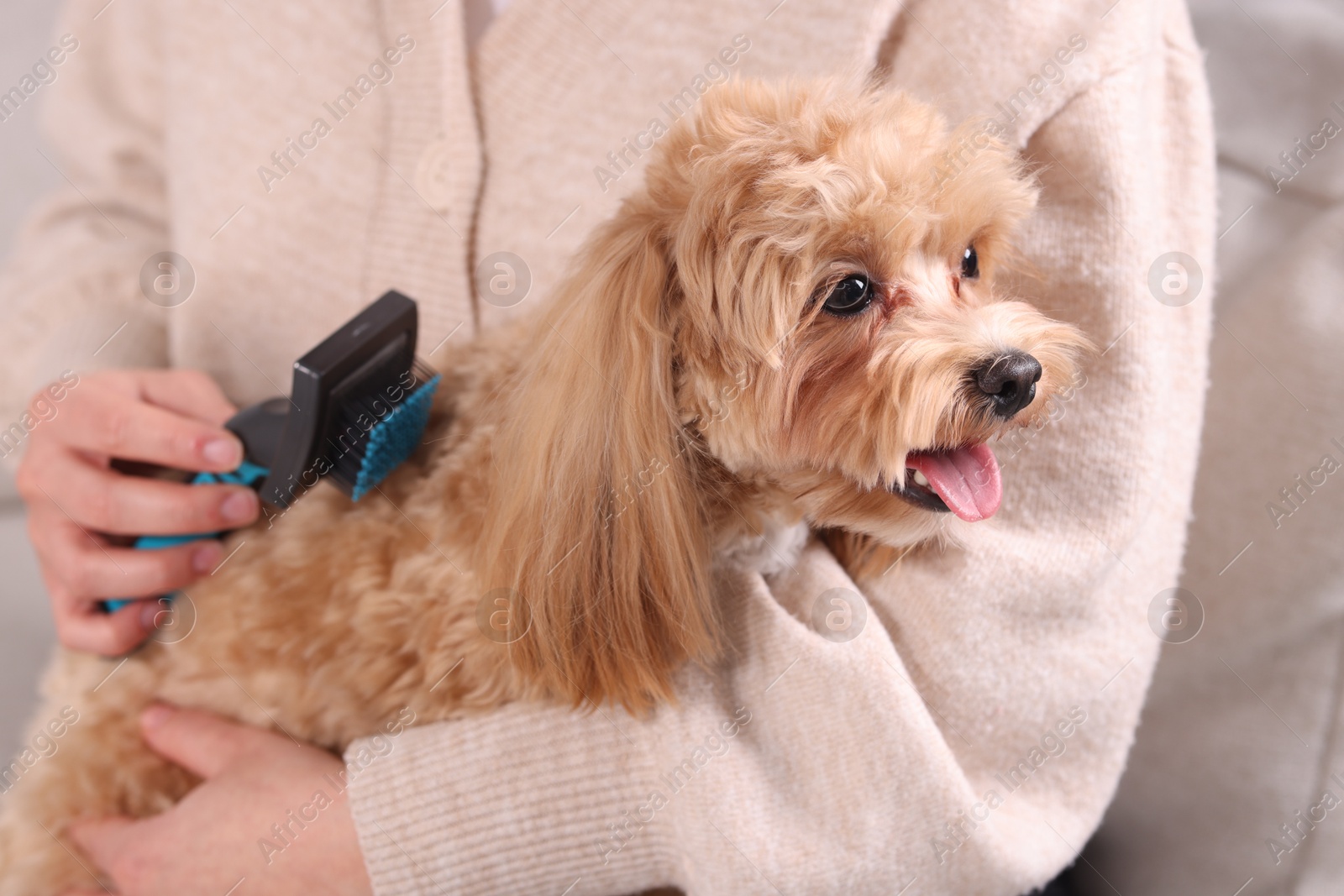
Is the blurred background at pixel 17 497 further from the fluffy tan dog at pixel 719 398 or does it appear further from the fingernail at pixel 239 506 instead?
the fluffy tan dog at pixel 719 398

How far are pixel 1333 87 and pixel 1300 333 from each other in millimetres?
392

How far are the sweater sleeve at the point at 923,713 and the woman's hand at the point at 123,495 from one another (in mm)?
420

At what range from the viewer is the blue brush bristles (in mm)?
997

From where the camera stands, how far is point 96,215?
1641mm

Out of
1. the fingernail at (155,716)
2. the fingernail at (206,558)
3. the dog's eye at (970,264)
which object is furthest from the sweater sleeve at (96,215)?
the dog's eye at (970,264)

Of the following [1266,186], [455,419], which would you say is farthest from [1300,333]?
[455,419]

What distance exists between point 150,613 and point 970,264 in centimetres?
115

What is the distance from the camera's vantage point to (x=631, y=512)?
84 centimetres

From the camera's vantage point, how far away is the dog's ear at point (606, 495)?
0.84 m

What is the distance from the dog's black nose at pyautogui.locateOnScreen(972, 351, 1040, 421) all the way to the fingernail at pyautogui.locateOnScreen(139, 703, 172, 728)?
1076mm

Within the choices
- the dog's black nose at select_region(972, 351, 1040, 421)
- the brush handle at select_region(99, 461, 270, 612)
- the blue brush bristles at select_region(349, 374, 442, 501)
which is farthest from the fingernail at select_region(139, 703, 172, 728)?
the dog's black nose at select_region(972, 351, 1040, 421)

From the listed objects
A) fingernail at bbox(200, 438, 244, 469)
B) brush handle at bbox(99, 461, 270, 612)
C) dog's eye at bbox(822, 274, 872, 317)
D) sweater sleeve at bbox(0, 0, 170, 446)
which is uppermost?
sweater sleeve at bbox(0, 0, 170, 446)

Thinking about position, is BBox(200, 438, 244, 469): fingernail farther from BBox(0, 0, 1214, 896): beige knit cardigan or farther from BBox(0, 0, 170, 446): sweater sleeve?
BBox(0, 0, 170, 446): sweater sleeve

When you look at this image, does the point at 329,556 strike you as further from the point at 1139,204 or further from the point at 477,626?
the point at 1139,204
